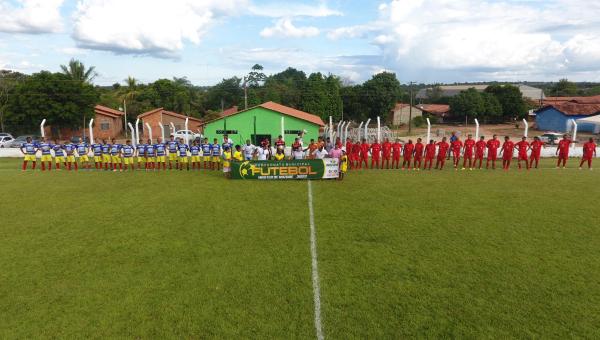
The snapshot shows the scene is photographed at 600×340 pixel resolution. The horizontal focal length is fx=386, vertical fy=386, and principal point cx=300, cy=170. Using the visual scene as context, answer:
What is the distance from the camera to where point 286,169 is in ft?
47.0

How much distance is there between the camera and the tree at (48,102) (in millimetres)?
35062

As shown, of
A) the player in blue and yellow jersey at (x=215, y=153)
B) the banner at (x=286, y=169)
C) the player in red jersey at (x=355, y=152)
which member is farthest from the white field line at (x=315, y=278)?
the player in blue and yellow jersey at (x=215, y=153)

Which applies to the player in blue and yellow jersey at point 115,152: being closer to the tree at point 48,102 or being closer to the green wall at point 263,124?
the green wall at point 263,124

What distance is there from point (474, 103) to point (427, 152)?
47574 mm

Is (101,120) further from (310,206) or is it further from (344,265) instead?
(344,265)

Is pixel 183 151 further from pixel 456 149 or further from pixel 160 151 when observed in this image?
pixel 456 149

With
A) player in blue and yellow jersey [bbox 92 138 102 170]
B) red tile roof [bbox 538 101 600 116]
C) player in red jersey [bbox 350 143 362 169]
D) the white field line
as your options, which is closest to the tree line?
red tile roof [bbox 538 101 600 116]

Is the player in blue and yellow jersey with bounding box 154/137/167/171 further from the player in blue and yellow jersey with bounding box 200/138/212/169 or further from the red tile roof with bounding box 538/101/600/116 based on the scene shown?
the red tile roof with bounding box 538/101/600/116

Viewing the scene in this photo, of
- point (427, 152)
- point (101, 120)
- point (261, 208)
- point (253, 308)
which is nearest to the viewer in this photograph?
point (253, 308)

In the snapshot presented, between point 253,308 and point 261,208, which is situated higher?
point 261,208

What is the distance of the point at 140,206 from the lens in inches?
425

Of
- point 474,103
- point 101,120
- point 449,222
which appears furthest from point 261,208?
point 474,103

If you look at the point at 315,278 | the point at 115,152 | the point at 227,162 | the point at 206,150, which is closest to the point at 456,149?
the point at 227,162

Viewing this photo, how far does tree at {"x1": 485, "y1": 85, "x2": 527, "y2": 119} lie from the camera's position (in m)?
60.1
